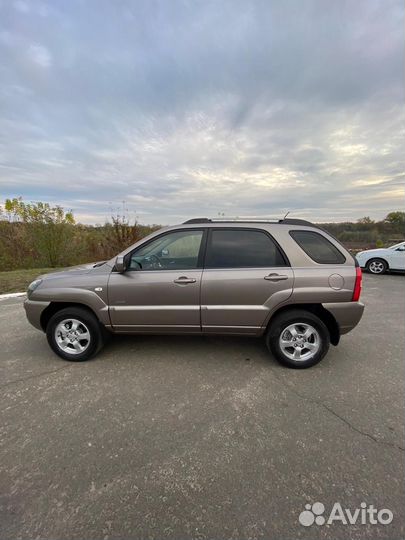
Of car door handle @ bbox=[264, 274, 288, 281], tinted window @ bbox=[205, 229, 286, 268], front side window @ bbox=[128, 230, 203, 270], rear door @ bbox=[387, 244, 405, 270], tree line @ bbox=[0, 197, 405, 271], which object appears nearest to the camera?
car door handle @ bbox=[264, 274, 288, 281]

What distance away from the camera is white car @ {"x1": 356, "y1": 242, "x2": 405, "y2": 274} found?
9.09 m

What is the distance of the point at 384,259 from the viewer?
30.4 feet

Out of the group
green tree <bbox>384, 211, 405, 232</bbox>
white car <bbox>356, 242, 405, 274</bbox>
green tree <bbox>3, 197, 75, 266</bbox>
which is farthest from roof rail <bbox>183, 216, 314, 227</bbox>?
green tree <bbox>384, 211, 405, 232</bbox>

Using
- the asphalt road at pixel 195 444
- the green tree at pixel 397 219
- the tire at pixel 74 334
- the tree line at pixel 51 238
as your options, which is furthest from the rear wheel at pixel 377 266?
the green tree at pixel 397 219

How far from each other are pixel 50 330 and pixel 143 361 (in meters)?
1.23

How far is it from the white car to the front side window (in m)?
8.81

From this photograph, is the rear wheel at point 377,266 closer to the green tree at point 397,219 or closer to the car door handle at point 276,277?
the car door handle at point 276,277

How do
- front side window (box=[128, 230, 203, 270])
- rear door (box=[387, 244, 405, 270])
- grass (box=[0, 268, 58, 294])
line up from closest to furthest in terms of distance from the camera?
front side window (box=[128, 230, 203, 270])
grass (box=[0, 268, 58, 294])
rear door (box=[387, 244, 405, 270])

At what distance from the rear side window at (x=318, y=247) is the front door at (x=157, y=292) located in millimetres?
1210

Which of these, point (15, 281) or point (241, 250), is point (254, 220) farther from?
point (15, 281)

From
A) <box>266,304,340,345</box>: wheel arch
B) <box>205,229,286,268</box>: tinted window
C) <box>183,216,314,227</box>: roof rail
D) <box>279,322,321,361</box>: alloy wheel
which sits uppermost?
<box>183,216,314,227</box>: roof rail

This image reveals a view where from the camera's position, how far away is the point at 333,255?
9.86 feet

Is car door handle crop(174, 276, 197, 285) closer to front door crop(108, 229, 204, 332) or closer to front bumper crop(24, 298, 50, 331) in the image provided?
front door crop(108, 229, 204, 332)

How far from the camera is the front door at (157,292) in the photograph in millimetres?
3000
